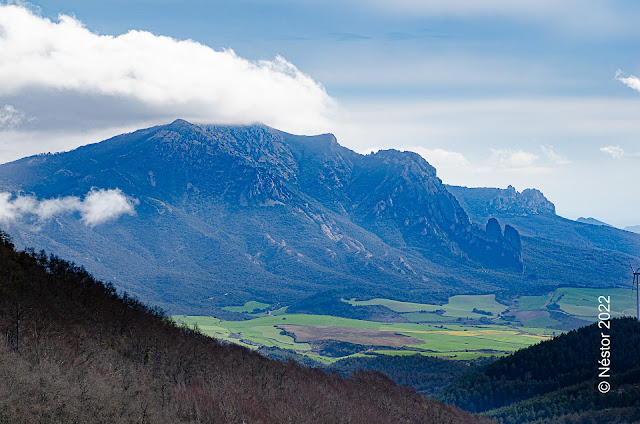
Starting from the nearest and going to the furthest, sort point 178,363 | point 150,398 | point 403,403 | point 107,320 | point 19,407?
point 19,407 < point 150,398 < point 178,363 < point 107,320 < point 403,403

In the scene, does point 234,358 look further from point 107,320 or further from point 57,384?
point 57,384

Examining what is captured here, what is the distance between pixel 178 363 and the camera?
127m

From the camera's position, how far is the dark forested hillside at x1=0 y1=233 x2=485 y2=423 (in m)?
84.1

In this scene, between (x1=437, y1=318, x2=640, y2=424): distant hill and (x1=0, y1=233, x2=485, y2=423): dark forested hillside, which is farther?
(x1=437, y1=318, x2=640, y2=424): distant hill

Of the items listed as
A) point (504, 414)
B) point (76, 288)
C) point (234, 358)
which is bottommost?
point (504, 414)

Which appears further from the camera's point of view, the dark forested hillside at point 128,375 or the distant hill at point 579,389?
the distant hill at point 579,389

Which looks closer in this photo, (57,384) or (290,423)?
(57,384)

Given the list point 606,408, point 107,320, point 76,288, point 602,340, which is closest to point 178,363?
point 107,320

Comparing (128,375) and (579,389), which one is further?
(579,389)

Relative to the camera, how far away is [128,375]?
4087 inches

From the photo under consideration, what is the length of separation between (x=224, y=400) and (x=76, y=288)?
6722cm

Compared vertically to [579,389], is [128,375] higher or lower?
higher

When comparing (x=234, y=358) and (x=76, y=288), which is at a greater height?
(x=76, y=288)

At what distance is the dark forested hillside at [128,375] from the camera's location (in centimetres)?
8412
